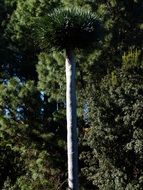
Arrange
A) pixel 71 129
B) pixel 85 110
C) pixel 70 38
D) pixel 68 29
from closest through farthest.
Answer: pixel 71 129 < pixel 68 29 < pixel 70 38 < pixel 85 110

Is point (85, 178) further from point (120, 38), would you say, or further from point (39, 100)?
point (120, 38)

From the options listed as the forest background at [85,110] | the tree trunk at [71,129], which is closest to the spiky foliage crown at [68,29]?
the tree trunk at [71,129]

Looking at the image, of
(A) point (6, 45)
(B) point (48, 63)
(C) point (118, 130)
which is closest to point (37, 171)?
(B) point (48, 63)

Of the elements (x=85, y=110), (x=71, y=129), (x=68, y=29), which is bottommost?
(x=71, y=129)

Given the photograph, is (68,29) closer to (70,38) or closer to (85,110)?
(70,38)

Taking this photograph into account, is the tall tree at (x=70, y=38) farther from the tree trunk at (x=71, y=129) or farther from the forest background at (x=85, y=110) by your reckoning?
the forest background at (x=85, y=110)

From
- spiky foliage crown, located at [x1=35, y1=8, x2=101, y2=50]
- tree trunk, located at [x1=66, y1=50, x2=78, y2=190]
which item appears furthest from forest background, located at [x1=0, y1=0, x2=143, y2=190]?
spiky foliage crown, located at [x1=35, y1=8, x2=101, y2=50]

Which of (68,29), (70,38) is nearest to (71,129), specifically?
(70,38)
